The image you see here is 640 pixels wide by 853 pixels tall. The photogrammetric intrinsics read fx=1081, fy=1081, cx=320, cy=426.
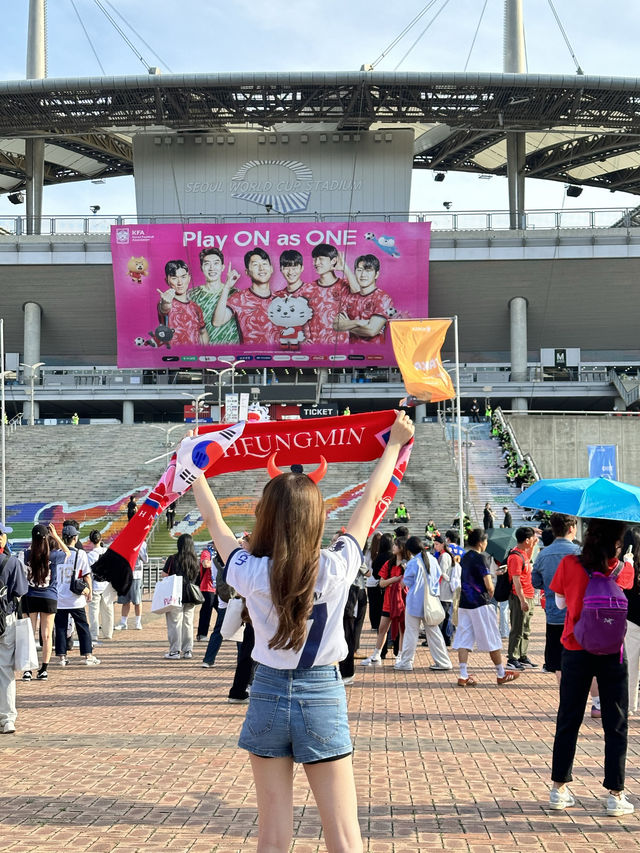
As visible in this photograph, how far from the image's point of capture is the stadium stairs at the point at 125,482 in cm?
3488

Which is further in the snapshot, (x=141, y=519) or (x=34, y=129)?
(x=34, y=129)

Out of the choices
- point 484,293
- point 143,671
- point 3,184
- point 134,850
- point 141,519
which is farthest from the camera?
point 3,184

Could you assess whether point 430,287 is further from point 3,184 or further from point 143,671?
point 143,671

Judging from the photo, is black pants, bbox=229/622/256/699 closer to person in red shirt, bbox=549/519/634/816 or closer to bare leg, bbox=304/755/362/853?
person in red shirt, bbox=549/519/634/816

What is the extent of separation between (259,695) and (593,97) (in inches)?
2113

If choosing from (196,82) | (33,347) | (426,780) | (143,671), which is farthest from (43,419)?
(426,780)

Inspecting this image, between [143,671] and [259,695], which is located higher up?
[259,695]

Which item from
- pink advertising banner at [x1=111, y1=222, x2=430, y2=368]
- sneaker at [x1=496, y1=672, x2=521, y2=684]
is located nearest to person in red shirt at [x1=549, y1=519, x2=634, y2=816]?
sneaker at [x1=496, y1=672, x2=521, y2=684]

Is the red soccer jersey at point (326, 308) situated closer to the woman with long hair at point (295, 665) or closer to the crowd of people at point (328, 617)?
the crowd of people at point (328, 617)

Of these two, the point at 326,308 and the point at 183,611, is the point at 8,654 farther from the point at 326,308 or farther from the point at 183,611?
the point at 326,308

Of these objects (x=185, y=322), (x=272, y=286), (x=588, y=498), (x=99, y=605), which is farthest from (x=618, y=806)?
(x=185, y=322)

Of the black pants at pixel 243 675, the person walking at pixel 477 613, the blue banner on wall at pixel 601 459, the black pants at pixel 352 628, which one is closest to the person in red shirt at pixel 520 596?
the person walking at pixel 477 613

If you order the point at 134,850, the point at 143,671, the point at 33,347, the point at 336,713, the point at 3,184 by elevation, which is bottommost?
the point at 143,671

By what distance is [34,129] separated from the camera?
57250 mm
